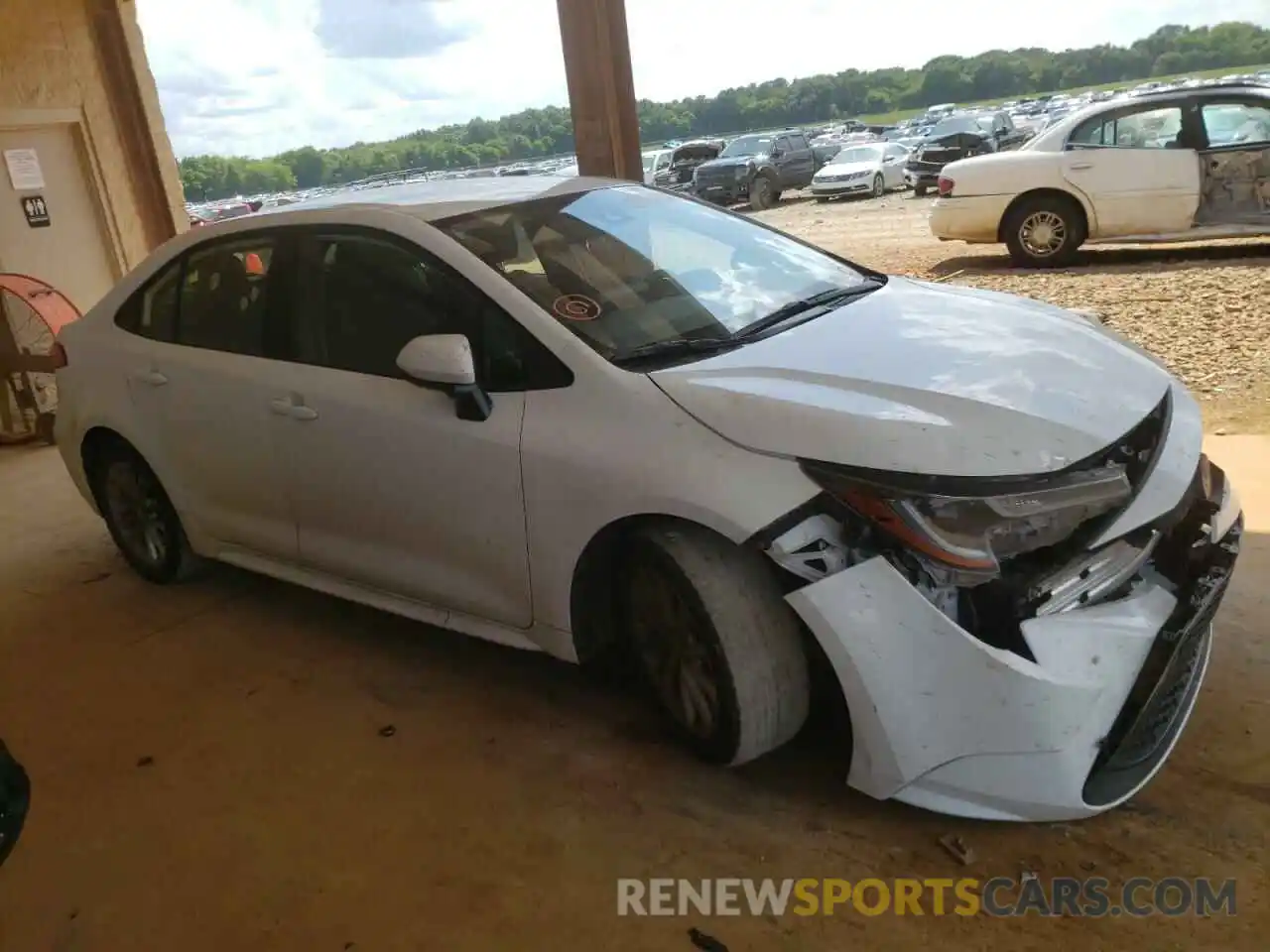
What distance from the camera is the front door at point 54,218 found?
8656 millimetres

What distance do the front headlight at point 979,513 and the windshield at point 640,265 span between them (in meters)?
0.78

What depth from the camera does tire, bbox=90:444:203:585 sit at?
158 inches

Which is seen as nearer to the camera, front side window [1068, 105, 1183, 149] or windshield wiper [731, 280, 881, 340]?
windshield wiper [731, 280, 881, 340]

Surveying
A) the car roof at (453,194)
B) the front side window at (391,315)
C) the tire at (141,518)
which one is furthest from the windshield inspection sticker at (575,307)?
the tire at (141,518)

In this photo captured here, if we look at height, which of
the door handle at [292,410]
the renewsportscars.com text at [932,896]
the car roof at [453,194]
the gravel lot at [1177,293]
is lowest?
the renewsportscars.com text at [932,896]

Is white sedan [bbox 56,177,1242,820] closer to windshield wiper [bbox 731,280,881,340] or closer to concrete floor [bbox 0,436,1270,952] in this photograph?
windshield wiper [bbox 731,280,881,340]

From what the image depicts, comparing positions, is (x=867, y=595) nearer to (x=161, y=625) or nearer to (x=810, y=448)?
(x=810, y=448)

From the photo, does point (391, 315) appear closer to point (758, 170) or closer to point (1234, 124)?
point (1234, 124)

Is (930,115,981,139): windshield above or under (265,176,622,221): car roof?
under

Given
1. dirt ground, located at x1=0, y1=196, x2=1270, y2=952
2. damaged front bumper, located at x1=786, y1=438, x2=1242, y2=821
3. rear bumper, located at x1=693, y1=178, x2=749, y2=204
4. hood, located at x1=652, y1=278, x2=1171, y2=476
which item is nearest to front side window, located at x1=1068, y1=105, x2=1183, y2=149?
dirt ground, located at x1=0, y1=196, x2=1270, y2=952

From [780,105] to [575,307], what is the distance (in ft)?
80.2

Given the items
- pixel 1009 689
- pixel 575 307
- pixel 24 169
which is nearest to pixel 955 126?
pixel 24 169

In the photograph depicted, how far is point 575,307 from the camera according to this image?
9.00ft

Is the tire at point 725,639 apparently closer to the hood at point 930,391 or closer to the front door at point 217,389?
the hood at point 930,391
